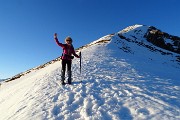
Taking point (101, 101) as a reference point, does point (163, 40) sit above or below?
above

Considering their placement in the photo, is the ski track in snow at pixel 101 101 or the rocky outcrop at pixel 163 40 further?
the rocky outcrop at pixel 163 40

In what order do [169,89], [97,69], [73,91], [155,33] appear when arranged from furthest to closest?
[155,33], [97,69], [169,89], [73,91]

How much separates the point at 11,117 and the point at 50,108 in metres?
1.80

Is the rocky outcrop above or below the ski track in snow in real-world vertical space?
above

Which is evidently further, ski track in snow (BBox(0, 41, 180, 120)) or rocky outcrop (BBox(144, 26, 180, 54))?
rocky outcrop (BBox(144, 26, 180, 54))

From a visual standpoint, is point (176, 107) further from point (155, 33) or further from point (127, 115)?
point (155, 33)

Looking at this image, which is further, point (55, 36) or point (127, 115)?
point (55, 36)

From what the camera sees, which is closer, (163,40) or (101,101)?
(101,101)

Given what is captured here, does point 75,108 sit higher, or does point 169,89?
point 169,89

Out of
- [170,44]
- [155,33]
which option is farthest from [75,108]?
[155,33]

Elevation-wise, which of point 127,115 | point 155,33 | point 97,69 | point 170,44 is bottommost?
point 127,115

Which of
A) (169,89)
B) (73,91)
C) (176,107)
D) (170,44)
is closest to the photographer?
(176,107)

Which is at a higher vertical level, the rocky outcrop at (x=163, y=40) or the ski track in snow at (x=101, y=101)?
the rocky outcrop at (x=163, y=40)

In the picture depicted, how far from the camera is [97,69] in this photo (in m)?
21.7
